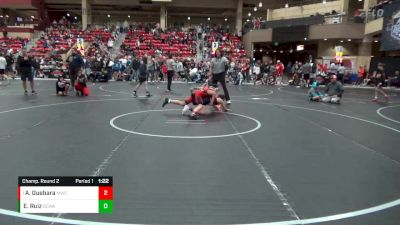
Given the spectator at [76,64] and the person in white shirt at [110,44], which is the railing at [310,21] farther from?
the spectator at [76,64]

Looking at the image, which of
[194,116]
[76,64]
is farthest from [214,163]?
[76,64]

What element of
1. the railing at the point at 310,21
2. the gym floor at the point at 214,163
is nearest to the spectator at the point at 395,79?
the railing at the point at 310,21

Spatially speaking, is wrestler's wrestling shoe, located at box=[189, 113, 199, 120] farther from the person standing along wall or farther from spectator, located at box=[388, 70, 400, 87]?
spectator, located at box=[388, 70, 400, 87]

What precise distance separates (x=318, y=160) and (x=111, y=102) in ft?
25.7

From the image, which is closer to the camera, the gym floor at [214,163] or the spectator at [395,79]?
the gym floor at [214,163]

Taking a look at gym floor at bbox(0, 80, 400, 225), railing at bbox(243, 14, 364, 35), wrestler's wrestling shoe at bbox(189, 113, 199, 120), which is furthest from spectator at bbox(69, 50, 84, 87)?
railing at bbox(243, 14, 364, 35)

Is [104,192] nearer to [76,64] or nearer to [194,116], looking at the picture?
[194,116]
